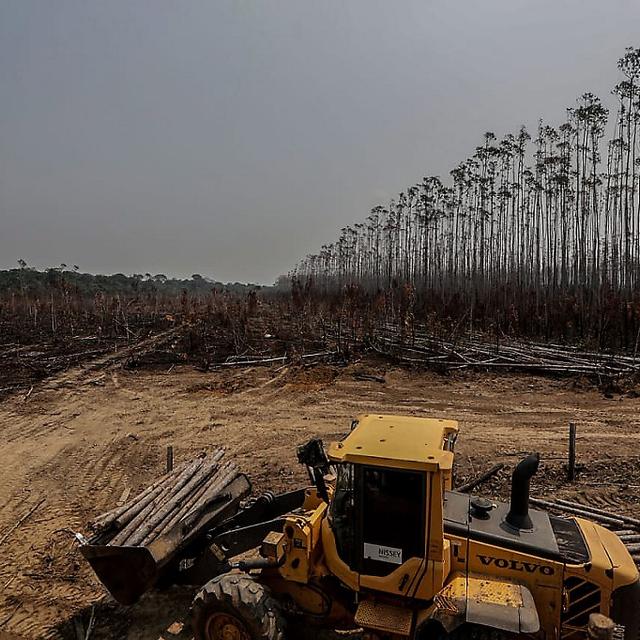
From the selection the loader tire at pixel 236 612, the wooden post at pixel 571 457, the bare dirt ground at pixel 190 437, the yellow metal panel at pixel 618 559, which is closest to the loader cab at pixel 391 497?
the loader tire at pixel 236 612

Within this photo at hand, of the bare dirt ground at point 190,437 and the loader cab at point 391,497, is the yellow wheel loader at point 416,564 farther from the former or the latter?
the bare dirt ground at point 190,437

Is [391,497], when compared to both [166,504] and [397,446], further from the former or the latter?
[166,504]

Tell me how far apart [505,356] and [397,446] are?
1223 cm

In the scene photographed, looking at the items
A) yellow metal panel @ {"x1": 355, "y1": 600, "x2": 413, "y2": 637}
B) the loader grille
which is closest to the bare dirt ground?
yellow metal panel @ {"x1": 355, "y1": 600, "x2": 413, "y2": 637}

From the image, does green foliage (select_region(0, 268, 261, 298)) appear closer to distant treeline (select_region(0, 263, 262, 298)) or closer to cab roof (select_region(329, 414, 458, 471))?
distant treeline (select_region(0, 263, 262, 298))

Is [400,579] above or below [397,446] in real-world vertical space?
below

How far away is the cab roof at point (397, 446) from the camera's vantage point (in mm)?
3276

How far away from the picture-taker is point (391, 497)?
341 cm

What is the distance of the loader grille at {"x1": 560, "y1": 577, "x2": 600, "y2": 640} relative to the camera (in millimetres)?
3373

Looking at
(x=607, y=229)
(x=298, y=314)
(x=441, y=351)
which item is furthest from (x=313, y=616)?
(x=607, y=229)

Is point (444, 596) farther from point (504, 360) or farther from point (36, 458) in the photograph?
point (504, 360)

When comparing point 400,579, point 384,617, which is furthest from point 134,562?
point 400,579

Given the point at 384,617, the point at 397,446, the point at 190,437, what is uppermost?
the point at 397,446

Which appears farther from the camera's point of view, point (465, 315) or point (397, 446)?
point (465, 315)
